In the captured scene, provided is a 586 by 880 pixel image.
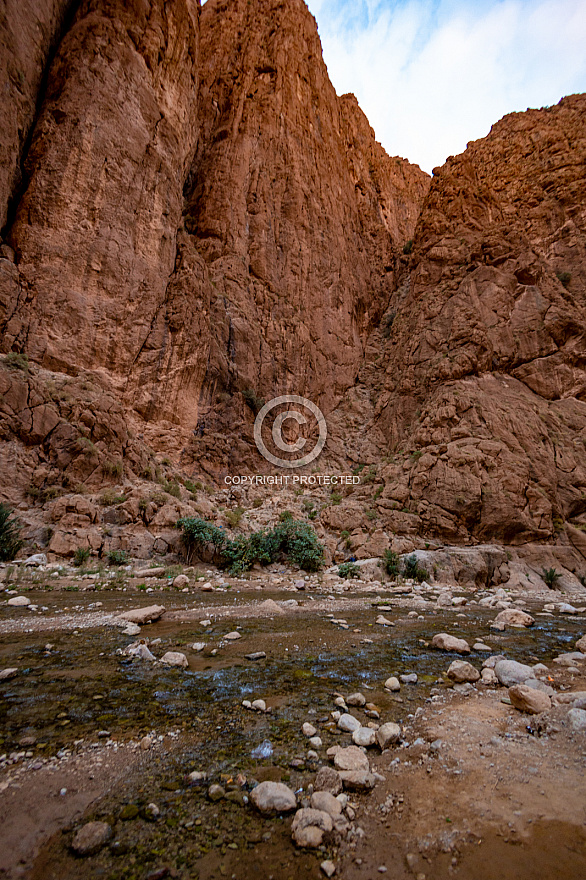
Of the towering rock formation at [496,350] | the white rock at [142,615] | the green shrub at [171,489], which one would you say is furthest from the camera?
the towering rock formation at [496,350]

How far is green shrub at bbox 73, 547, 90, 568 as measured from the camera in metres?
9.73

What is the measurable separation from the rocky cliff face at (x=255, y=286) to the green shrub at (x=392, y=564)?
2050mm

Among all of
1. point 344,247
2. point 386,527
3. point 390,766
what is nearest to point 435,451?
point 386,527

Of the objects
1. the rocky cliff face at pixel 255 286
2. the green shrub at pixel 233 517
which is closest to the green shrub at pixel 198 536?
the green shrub at pixel 233 517

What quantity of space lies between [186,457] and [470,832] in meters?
16.8

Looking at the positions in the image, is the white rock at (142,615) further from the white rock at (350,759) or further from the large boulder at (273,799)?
the large boulder at (273,799)

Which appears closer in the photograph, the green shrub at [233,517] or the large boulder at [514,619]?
the large boulder at [514,619]

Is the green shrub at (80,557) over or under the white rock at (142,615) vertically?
under

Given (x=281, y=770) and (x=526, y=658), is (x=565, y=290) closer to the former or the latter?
(x=526, y=658)

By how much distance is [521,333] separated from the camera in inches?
749

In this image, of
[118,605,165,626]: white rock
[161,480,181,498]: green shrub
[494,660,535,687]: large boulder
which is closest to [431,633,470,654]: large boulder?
[494,660,535,687]: large boulder

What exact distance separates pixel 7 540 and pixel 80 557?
1.66 m

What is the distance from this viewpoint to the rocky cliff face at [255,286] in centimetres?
1432

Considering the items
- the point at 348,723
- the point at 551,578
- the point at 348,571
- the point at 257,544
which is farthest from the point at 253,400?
the point at 348,723
